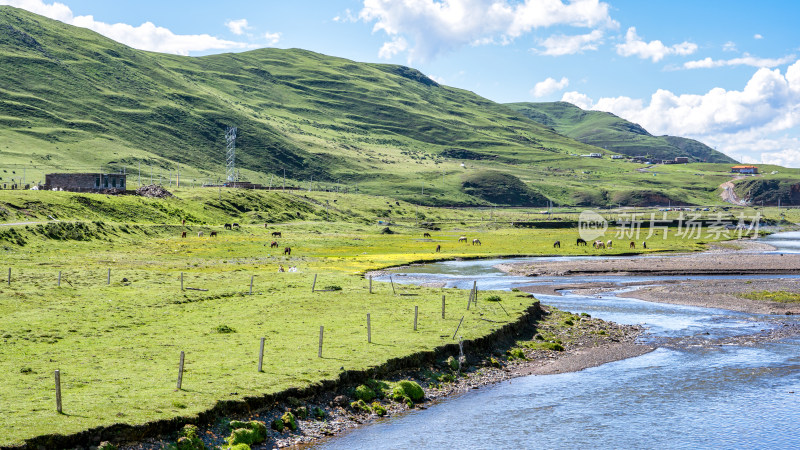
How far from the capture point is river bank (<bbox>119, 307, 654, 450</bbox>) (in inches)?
1190

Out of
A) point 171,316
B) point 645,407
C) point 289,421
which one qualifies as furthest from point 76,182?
point 645,407

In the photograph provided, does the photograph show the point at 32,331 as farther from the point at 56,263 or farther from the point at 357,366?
the point at 56,263

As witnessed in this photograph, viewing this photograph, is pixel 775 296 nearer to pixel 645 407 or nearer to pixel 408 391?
pixel 645 407

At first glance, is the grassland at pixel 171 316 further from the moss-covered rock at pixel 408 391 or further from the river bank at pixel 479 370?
the moss-covered rock at pixel 408 391

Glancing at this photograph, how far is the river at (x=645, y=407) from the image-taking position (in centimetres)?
3158

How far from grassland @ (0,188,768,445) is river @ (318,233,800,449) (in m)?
5.73

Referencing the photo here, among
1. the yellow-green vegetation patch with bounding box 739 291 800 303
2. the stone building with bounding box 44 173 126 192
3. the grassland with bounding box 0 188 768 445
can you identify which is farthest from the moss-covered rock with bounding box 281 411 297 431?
the stone building with bounding box 44 173 126 192

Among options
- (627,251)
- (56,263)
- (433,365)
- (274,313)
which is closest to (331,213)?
(627,251)

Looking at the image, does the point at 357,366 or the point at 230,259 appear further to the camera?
the point at 230,259

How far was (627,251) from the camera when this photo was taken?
120938mm

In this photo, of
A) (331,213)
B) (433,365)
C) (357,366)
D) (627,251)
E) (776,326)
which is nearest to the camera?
(357,366)

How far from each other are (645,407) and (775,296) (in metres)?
42.9

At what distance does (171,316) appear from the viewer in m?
49.1

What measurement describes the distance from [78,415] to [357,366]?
14594 millimetres
